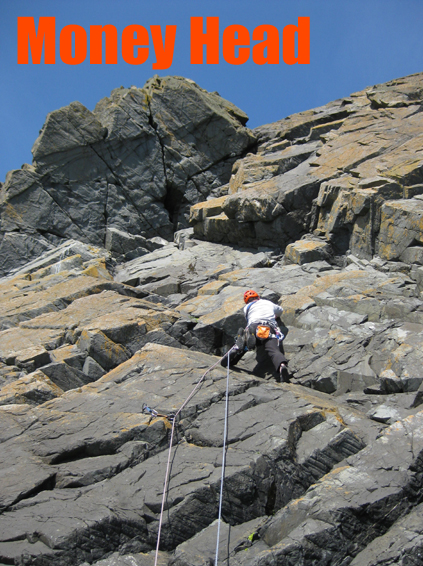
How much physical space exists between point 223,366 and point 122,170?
21289 millimetres

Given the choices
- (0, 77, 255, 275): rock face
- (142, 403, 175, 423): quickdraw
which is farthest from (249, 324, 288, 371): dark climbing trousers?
(0, 77, 255, 275): rock face

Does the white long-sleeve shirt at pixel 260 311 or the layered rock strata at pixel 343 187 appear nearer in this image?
the white long-sleeve shirt at pixel 260 311

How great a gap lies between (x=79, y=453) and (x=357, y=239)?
1368 centimetres

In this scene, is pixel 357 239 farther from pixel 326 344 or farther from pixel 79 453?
pixel 79 453

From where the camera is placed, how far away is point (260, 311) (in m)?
12.1

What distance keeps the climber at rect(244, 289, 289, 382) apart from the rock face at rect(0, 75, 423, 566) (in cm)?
65

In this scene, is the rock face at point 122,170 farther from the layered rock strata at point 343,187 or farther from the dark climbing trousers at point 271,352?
the dark climbing trousers at point 271,352

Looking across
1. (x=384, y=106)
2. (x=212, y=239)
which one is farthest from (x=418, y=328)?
(x=384, y=106)

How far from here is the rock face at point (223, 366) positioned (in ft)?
21.2

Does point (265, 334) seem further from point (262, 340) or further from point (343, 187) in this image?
point (343, 187)

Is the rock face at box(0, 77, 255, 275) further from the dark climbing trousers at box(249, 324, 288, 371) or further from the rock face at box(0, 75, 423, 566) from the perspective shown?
the dark climbing trousers at box(249, 324, 288, 371)

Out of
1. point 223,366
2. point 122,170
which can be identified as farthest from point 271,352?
point 122,170

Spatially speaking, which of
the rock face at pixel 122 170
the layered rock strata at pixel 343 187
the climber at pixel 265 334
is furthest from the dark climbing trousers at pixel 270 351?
the rock face at pixel 122 170

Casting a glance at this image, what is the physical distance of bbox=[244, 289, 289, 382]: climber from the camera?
35.3 feet
